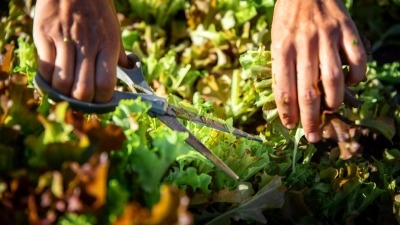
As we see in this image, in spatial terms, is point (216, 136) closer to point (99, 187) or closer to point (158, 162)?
point (158, 162)

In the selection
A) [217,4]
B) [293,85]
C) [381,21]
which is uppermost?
[293,85]

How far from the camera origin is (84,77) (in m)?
1.31

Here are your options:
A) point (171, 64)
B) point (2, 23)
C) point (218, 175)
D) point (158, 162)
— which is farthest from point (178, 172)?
point (2, 23)

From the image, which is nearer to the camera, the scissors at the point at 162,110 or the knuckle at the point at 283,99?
the scissors at the point at 162,110

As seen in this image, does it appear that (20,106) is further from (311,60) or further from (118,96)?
(311,60)

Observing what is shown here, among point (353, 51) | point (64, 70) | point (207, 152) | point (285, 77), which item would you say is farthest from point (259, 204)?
point (64, 70)

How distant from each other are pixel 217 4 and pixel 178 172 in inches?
44.4

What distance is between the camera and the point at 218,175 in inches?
59.1

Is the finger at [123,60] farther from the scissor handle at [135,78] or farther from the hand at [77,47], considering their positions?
→ the hand at [77,47]

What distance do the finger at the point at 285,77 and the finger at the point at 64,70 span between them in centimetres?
42

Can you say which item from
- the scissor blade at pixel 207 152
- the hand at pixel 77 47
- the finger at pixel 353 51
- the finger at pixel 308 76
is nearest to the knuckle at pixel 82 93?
the hand at pixel 77 47

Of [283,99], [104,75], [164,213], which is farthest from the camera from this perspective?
[283,99]

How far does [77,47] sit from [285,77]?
0.42 meters

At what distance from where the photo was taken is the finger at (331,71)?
140cm
